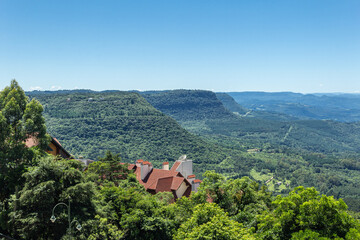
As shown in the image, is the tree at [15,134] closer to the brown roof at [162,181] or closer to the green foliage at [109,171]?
the green foliage at [109,171]

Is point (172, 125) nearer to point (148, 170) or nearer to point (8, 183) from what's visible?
point (148, 170)

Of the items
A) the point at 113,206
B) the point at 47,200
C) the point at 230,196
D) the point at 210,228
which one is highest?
the point at 47,200

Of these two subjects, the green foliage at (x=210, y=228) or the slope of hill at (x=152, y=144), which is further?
the slope of hill at (x=152, y=144)

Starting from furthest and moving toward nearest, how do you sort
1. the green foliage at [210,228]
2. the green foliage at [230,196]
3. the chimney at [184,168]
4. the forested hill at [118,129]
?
1. the forested hill at [118,129]
2. the chimney at [184,168]
3. the green foliage at [230,196]
4. the green foliage at [210,228]

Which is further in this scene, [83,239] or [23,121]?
[23,121]

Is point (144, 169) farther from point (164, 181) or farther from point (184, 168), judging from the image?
point (184, 168)

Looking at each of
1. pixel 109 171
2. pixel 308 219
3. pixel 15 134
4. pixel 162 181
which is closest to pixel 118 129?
pixel 162 181

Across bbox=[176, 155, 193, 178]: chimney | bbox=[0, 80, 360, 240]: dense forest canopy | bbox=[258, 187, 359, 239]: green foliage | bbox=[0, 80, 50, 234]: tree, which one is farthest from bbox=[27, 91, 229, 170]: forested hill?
bbox=[258, 187, 359, 239]: green foliage

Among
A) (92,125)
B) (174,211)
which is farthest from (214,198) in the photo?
(92,125)

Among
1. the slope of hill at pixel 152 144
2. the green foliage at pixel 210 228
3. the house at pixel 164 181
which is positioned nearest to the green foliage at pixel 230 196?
the green foliage at pixel 210 228
